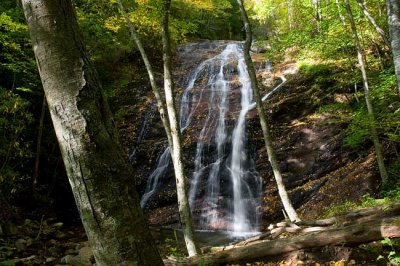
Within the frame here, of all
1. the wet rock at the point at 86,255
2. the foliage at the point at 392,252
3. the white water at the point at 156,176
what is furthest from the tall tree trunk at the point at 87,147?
the white water at the point at 156,176

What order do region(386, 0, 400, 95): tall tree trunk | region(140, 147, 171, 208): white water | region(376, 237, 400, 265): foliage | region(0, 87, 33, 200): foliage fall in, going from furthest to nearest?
region(140, 147, 171, 208): white water, region(0, 87, 33, 200): foliage, region(386, 0, 400, 95): tall tree trunk, region(376, 237, 400, 265): foliage

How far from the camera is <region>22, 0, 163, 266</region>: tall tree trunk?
164 centimetres

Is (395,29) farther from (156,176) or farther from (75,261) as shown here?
(156,176)

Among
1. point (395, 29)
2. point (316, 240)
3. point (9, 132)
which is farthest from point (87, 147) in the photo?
point (9, 132)

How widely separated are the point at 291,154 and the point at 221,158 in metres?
2.67

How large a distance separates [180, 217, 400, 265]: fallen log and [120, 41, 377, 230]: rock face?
18.5ft

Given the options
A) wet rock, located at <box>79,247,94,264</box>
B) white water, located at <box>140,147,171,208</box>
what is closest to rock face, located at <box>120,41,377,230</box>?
white water, located at <box>140,147,171,208</box>

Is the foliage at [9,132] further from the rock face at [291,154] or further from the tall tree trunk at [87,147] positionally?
the tall tree trunk at [87,147]

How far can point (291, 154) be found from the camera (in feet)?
41.0

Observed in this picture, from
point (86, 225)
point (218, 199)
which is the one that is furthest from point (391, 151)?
point (86, 225)

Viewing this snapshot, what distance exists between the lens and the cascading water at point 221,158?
11883mm

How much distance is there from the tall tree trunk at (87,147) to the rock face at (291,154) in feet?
28.3

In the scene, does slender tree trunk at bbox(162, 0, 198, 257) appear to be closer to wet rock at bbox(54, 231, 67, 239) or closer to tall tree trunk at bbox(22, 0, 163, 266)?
tall tree trunk at bbox(22, 0, 163, 266)

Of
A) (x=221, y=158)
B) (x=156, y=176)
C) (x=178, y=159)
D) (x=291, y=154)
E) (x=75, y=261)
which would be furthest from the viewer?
(x=156, y=176)
